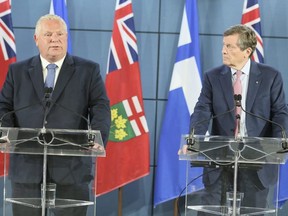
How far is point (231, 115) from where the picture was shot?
4.57m

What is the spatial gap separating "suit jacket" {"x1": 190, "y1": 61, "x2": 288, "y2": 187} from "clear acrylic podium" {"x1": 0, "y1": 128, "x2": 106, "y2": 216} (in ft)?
3.52

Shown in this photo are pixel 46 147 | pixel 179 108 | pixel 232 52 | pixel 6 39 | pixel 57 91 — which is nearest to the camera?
pixel 46 147

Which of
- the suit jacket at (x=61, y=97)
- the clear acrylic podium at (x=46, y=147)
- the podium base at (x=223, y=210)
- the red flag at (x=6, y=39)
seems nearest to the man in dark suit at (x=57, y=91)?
the suit jacket at (x=61, y=97)

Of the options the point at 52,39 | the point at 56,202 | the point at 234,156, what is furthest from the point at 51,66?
the point at 234,156

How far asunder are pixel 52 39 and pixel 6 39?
5.58ft

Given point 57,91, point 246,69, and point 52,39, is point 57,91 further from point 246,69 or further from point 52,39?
point 246,69

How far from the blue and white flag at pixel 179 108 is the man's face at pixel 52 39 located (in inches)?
72.8

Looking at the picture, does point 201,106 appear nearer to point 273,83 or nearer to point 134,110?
point 273,83

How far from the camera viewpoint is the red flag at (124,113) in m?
6.14

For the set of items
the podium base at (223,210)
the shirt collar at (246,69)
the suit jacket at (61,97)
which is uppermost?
the shirt collar at (246,69)

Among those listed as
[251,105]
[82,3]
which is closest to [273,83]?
[251,105]

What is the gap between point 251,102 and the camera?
4574 mm

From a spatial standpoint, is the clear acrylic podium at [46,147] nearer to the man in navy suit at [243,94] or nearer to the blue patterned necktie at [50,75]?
the blue patterned necktie at [50,75]

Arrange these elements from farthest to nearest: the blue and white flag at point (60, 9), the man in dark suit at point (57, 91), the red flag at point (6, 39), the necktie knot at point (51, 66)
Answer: the blue and white flag at point (60, 9), the red flag at point (6, 39), the necktie knot at point (51, 66), the man in dark suit at point (57, 91)
